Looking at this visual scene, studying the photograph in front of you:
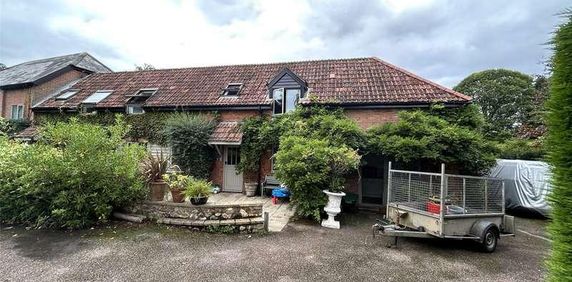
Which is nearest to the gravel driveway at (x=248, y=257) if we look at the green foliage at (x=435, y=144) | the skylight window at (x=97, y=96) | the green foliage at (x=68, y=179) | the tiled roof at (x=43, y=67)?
the green foliage at (x=68, y=179)

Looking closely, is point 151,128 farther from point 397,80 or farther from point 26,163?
point 397,80

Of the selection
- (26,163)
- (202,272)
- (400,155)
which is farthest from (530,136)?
(26,163)

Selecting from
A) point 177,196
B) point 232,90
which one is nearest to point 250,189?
point 177,196

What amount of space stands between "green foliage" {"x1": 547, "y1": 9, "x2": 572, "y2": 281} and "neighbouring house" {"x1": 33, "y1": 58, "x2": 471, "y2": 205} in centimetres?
945

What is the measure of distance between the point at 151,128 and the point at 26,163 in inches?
286

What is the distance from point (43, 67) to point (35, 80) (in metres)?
3.20

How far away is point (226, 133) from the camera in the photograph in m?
Result: 13.5

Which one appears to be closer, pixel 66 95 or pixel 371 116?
pixel 371 116

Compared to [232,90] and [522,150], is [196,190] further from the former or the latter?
[522,150]

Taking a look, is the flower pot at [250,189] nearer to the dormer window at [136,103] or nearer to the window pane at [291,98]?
the window pane at [291,98]

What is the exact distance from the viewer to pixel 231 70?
58.3 feet

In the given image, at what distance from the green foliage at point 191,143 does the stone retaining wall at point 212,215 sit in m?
5.32

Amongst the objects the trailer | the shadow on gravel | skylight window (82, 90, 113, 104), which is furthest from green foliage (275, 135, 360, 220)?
skylight window (82, 90, 113, 104)

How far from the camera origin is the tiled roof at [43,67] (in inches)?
763
